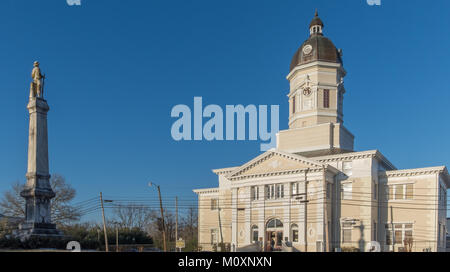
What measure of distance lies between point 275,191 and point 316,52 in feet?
60.4

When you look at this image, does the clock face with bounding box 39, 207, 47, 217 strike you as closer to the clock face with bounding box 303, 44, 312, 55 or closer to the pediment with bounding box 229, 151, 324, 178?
the pediment with bounding box 229, 151, 324, 178

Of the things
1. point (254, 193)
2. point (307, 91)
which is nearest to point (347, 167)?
point (254, 193)

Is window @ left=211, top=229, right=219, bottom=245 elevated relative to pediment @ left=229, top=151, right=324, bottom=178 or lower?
lower

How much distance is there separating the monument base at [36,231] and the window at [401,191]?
112 ft

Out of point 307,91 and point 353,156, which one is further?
point 307,91

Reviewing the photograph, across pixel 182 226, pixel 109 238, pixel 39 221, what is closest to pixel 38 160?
pixel 39 221

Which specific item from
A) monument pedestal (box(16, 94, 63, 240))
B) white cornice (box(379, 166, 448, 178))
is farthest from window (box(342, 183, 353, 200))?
monument pedestal (box(16, 94, 63, 240))

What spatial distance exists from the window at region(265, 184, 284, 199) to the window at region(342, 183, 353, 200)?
6.63 m

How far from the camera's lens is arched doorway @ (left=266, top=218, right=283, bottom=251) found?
160 ft

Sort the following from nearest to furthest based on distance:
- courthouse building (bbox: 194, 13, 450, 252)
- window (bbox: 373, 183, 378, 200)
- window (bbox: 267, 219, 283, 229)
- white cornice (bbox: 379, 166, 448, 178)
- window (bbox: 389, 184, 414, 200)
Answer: white cornice (bbox: 379, 166, 448, 178) → courthouse building (bbox: 194, 13, 450, 252) → window (bbox: 389, 184, 414, 200) → window (bbox: 373, 183, 378, 200) → window (bbox: 267, 219, 283, 229)

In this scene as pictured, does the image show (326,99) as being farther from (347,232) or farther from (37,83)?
(37,83)

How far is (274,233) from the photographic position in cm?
4944
